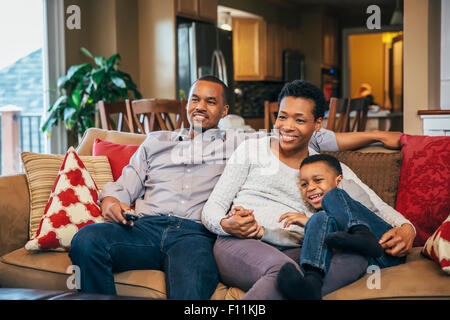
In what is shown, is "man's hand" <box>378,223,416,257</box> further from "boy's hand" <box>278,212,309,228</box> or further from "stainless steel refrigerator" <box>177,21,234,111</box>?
"stainless steel refrigerator" <box>177,21,234,111</box>

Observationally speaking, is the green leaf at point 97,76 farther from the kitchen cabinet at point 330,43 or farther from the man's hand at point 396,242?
the kitchen cabinet at point 330,43

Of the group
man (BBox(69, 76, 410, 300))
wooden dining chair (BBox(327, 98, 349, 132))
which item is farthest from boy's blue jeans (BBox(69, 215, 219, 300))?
wooden dining chair (BBox(327, 98, 349, 132))

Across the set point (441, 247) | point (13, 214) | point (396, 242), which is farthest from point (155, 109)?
point (441, 247)

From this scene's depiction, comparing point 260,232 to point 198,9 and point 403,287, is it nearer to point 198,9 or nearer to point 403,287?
point 403,287

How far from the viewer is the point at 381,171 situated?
1.97 m

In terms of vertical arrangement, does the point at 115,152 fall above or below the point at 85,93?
below

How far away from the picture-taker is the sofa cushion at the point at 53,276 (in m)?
1.63

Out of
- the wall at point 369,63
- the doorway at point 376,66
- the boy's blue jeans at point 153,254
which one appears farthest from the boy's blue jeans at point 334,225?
the wall at point 369,63

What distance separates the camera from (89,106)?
429 cm

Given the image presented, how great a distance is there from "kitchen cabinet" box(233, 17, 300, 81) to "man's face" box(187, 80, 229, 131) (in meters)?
5.14

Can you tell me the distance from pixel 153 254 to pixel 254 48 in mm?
5766
